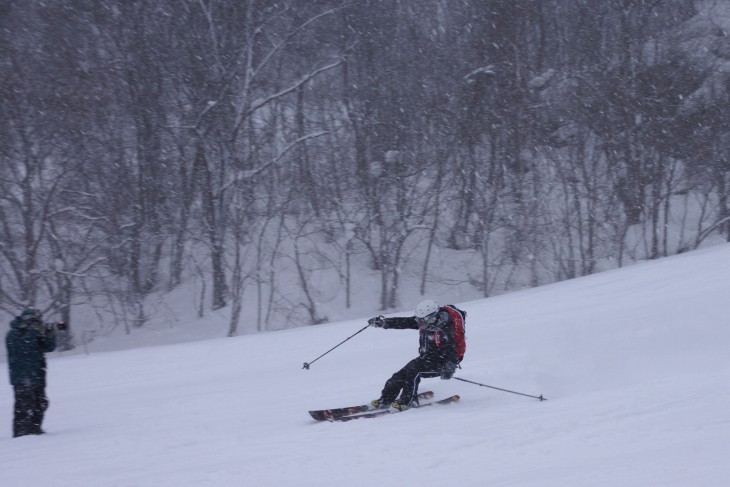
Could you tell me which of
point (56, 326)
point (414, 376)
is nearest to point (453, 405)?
point (414, 376)

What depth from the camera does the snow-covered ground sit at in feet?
18.9

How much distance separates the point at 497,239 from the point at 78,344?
1400 cm

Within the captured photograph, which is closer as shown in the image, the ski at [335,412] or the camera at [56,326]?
the ski at [335,412]

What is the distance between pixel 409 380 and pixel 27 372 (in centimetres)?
451

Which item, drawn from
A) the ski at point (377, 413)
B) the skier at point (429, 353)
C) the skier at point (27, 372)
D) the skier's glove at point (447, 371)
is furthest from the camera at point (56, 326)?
the skier's glove at point (447, 371)

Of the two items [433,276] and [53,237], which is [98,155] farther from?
[433,276]

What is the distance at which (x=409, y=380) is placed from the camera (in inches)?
330

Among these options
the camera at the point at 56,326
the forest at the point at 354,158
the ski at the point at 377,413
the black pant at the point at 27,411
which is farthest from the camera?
the forest at the point at 354,158

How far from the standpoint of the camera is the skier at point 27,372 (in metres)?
8.34

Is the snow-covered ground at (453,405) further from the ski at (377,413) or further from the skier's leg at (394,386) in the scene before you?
the skier's leg at (394,386)

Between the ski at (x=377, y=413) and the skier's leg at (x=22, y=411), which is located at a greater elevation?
the skier's leg at (x=22, y=411)

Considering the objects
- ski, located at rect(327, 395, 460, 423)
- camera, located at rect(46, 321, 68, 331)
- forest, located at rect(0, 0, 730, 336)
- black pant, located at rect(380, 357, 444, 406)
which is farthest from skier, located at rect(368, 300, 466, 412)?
forest, located at rect(0, 0, 730, 336)

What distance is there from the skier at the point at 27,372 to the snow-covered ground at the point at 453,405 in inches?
12.8

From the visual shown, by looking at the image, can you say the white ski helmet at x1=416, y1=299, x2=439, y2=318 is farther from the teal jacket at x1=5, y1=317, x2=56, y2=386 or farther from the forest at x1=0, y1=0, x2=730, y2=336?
the forest at x1=0, y1=0, x2=730, y2=336
